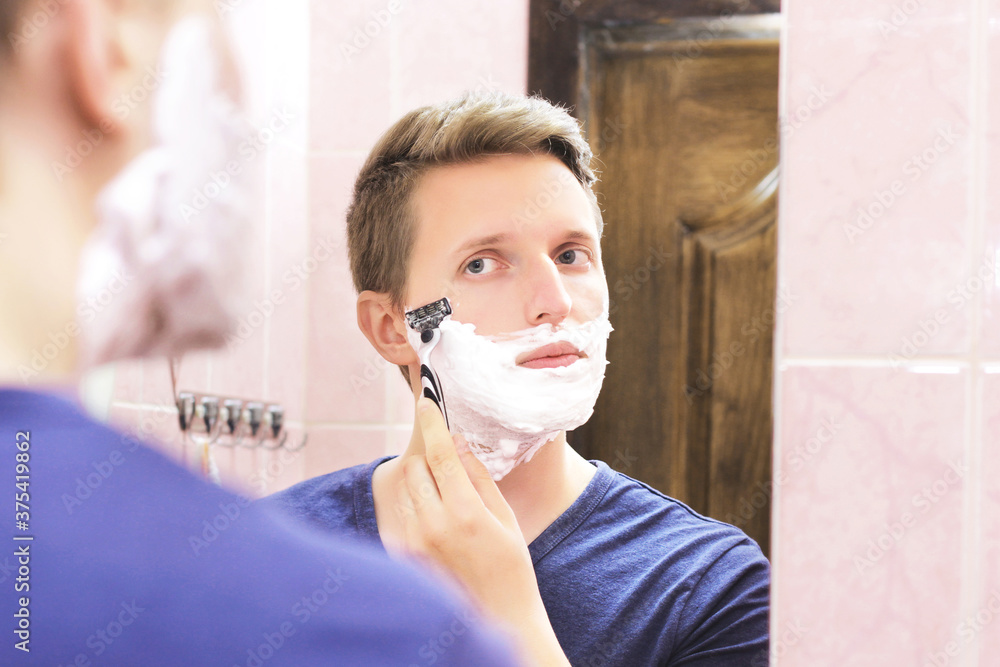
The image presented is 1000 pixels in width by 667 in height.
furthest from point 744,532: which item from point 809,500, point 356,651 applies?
point 356,651

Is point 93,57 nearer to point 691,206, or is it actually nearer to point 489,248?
point 489,248

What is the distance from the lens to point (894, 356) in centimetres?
68

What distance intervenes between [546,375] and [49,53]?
45 cm

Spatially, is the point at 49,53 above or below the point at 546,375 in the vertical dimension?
above

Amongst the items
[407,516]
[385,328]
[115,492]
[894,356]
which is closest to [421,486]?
[407,516]

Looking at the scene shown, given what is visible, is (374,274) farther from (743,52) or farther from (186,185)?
(743,52)

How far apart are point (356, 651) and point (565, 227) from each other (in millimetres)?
353

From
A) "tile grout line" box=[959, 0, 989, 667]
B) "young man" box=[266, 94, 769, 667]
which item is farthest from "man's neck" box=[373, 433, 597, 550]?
"tile grout line" box=[959, 0, 989, 667]

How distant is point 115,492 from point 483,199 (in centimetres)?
35

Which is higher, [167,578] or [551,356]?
[551,356]

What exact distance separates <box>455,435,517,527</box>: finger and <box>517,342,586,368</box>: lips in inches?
3.2

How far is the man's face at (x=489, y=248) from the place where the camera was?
2.15 ft

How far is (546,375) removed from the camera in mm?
653

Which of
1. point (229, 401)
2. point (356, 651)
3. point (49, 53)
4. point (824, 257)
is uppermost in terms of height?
point (49, 53)
